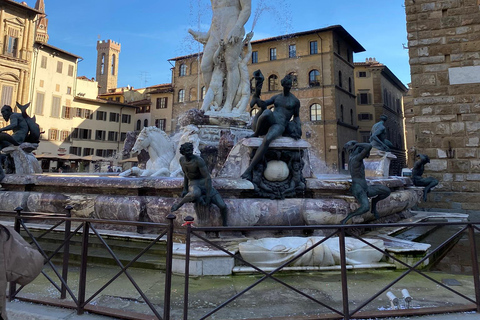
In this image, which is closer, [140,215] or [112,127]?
[140,215]

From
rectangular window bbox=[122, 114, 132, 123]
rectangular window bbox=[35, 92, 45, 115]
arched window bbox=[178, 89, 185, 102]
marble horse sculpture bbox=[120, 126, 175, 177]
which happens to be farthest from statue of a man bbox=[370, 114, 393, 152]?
rectangular window bbox=[122, 114, 132, 123]

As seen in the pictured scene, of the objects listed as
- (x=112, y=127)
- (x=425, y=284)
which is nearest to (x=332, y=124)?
(x=112, y=127)

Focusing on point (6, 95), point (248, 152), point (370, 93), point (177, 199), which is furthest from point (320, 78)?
point (177, 199)

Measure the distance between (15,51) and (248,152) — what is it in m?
40.6

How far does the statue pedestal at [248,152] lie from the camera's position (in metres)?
4.84

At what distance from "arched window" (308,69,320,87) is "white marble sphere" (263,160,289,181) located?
32644 millimetres

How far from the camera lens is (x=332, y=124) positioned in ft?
113

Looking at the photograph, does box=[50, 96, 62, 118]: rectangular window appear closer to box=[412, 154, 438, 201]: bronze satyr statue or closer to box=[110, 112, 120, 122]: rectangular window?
box=[110, 112, 120, 122]: rectangular window

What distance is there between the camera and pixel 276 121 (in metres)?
5.07

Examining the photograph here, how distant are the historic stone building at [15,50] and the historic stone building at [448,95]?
37451 mm

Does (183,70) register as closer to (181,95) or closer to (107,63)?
(181,95)

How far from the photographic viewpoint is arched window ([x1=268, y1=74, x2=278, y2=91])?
37.5 metres

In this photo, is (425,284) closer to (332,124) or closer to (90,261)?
(90,261)

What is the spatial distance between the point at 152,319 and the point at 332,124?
34.2m
